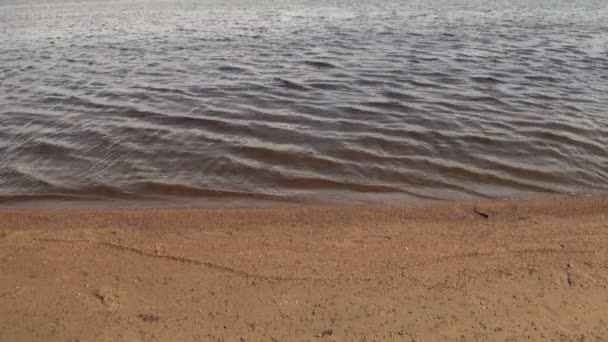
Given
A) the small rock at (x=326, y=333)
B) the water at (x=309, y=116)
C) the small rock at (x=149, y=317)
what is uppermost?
the water at (x=309, y=116)

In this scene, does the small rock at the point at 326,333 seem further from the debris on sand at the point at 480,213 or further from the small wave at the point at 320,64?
the small wave at the point at 320,64

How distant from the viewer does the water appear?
5.38 m

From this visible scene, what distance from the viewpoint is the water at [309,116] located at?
17.6 feet

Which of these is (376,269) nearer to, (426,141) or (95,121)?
(426,141)

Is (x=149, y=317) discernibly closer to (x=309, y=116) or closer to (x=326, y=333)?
(x=326, y=333)

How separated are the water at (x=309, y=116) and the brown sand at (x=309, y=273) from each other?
56 centimetres

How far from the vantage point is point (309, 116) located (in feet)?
24.1

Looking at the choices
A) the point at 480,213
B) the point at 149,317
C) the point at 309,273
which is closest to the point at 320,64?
the point at 480,213

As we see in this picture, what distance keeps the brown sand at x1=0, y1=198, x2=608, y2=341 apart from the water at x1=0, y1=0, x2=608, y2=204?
0.56m

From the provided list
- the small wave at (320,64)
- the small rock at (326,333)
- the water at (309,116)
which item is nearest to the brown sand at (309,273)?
the small rock at (326,333)

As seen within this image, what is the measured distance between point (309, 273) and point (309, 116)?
13.2 ft

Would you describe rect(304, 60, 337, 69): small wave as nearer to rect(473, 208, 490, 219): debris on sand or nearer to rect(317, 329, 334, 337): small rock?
rect(473, 208, 490, 219): debris on sand

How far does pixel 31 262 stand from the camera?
384cm

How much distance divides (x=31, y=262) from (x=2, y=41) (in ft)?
47.5
